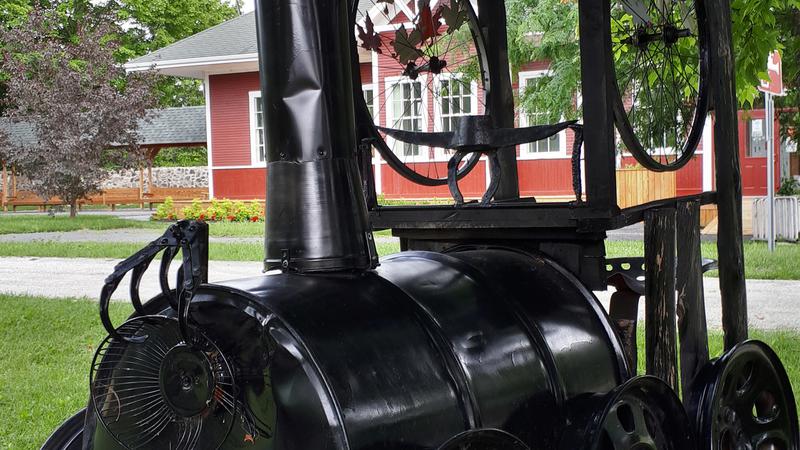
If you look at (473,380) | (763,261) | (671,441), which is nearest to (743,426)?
(671,441)

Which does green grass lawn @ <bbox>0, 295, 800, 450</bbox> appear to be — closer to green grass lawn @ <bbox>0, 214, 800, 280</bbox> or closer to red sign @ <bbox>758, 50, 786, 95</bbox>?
red sign @ <bbox>758, 50, 786, 95</bbox>

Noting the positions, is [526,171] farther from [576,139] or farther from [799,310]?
[576,139]

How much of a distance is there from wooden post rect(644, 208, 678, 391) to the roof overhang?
21.7 meters

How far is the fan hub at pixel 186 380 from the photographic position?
2.16 metres

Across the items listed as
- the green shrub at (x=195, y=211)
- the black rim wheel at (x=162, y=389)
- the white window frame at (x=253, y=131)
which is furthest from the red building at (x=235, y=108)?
the black rim wheel at (x=162, y=389)

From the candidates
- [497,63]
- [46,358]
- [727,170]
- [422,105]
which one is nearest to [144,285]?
[46,358]

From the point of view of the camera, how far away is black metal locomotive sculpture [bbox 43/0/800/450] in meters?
2.18

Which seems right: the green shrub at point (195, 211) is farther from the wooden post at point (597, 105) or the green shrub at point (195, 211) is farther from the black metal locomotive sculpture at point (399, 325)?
the wooden post at point (597, 105)

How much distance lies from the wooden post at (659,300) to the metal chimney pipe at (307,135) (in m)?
1.18

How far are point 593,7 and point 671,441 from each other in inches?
51.5

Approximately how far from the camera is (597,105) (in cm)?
291

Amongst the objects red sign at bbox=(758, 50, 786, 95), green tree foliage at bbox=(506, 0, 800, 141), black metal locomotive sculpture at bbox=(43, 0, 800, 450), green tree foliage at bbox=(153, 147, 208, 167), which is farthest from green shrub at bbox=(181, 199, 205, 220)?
green tree foliage at bbox=(153, 147, 208, 167)

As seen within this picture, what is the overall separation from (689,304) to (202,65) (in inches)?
912

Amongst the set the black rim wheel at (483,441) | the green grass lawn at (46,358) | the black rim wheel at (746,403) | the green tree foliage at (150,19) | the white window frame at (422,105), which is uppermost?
the green tree foliage at (150,19)
